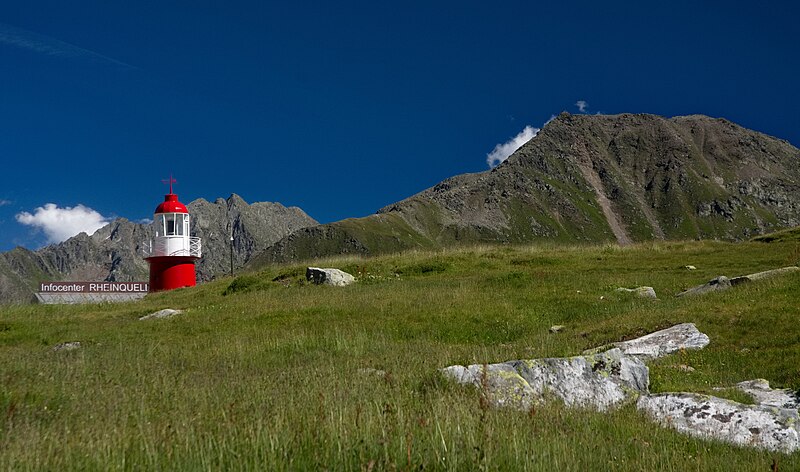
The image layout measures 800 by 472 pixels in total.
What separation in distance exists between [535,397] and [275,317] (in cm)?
1543

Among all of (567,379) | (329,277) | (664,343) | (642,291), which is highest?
(329,277)

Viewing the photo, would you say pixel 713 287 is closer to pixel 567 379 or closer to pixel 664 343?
pixel 664 343

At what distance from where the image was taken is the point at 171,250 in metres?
50.3

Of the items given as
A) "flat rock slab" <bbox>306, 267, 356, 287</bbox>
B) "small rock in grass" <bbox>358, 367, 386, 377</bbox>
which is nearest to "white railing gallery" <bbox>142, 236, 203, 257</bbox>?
"flat rock slab" <bbox>306, 267, 356, 287</bbox>

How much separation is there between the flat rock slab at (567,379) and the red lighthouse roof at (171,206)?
46.3m

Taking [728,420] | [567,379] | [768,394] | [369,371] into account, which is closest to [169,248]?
[369,371]

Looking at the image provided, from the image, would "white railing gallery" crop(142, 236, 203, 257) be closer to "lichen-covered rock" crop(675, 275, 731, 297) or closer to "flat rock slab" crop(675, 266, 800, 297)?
"lichen-covered rock" crop(675, 275, 731, 297)

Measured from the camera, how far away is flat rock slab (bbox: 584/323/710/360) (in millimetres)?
15453

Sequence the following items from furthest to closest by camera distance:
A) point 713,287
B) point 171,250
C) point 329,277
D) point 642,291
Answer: point 171,250 → point 329,277 → point 642,291 → point 713,287

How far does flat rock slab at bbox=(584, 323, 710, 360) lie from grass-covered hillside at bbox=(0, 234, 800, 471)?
0.51m

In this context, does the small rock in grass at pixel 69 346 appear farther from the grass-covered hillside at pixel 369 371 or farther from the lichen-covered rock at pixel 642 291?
the lichen-covered rock at pixel 642 291

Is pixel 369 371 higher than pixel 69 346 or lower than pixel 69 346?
lower

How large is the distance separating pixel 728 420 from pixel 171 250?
1902 inches

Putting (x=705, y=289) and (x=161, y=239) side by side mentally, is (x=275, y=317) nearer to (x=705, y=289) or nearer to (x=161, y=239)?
(x=705, y=289)
